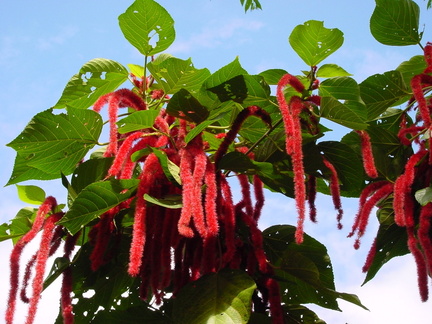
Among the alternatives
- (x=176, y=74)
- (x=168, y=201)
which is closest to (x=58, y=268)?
(x=168, y=201)

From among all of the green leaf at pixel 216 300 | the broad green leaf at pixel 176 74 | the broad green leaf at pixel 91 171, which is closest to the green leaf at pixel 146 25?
the broad green leaf at pixel 176 74

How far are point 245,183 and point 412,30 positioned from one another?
105 cm

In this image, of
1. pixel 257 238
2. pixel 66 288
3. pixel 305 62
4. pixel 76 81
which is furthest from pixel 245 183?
pixel 76 81

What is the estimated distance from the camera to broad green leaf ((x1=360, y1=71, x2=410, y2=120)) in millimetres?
2322

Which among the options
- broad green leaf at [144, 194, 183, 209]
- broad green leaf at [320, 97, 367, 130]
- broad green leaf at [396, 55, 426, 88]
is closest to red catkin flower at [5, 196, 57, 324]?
broad green leaf at [144, 194, 183, 209]

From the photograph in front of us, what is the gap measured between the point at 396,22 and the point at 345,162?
0.70 meters

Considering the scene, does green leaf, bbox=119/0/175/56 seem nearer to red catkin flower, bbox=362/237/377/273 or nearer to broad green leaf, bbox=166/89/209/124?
broad green leaf, bbox=166/89/209/124

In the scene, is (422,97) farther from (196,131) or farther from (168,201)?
(168,201)

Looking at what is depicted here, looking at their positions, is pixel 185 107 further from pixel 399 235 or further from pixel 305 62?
pixel 399 235

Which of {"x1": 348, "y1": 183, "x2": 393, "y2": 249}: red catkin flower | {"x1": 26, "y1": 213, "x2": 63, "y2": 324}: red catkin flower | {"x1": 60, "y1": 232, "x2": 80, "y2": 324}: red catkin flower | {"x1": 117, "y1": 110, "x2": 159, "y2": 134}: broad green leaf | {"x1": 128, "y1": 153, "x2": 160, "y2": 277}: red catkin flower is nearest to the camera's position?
{"x1": 128, "y1": 153, "x2": 160, "y2": 277}: red catkin flower

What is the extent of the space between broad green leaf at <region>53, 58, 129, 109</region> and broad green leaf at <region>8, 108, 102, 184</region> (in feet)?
0.87

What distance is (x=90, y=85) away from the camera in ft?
7.46

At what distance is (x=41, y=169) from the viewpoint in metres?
2.13

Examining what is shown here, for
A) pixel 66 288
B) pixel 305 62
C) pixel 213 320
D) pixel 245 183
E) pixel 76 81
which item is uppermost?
pixel 76 81
